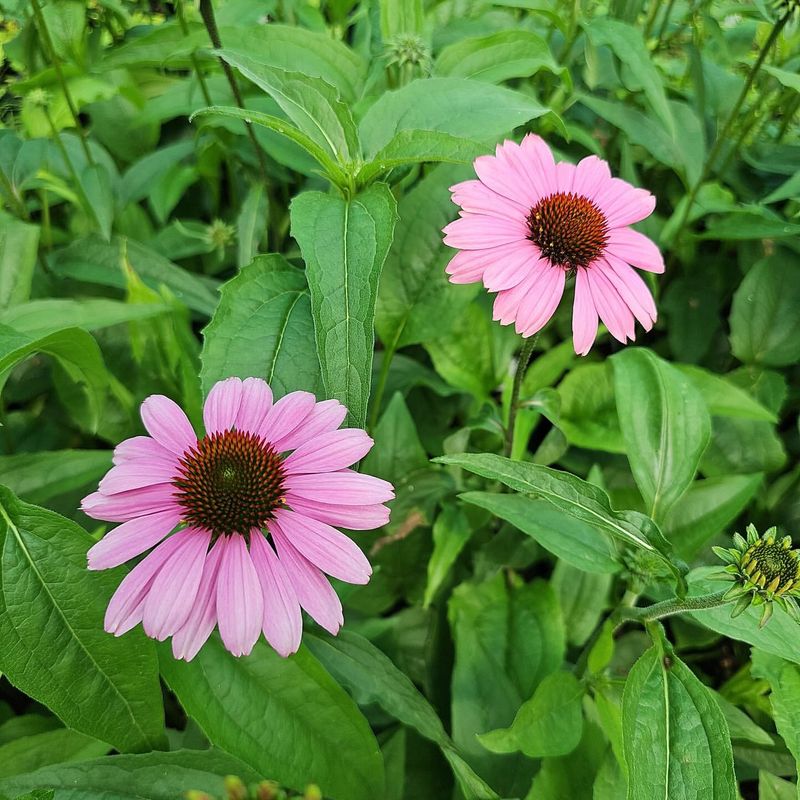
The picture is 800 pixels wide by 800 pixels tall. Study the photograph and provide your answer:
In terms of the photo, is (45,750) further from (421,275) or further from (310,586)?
(421,275)

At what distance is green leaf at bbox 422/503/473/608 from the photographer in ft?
2.60

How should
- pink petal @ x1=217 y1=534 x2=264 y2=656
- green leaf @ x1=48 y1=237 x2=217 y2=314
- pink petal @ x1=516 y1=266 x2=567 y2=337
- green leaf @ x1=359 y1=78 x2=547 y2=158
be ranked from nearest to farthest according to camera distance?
1. pink petal @ x1=217 y1=534 x2=264 y2=656
2. pink petal @ x1=516 y1=266 x2=567 y2=337
3. green leaf @ x1=359 y1=78 x2=547 y2=158
4. green leaf @ x1=48 y1=237 x2=217 y2=314

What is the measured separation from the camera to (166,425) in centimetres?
56

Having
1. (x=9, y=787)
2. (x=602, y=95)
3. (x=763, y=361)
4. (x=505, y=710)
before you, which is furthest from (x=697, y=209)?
(x=9, y=787)

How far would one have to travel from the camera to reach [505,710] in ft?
2.49

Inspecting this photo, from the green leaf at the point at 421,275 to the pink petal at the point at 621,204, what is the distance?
196mm

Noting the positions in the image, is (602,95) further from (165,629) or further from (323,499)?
(165,629)

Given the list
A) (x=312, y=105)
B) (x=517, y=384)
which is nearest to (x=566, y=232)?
(x=517, y=384)

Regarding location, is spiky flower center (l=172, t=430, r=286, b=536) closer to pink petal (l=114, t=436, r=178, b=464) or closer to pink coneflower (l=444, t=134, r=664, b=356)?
pink petal (l=114, t=436, r=178, b=464)

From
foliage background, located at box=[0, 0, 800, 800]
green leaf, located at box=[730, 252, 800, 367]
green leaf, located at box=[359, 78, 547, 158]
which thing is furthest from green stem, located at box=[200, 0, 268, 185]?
green leaf, located at box=[730, 252, 800, 367]

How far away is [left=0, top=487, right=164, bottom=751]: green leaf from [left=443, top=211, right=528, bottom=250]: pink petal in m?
0.41

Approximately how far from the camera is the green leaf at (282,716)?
1.91 ft

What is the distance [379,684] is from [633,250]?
492mm

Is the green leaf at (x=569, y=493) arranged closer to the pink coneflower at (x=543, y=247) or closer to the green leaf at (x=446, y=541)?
the pink coneflower at (x=543, y=247)
